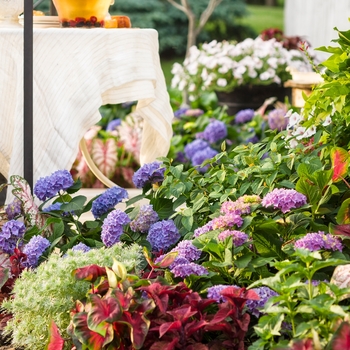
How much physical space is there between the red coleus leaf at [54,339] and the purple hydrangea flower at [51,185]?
0.77 meters

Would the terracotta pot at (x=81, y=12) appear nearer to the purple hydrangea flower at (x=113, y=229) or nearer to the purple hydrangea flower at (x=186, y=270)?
the purple hydrangea flower at (x=113, y=229)

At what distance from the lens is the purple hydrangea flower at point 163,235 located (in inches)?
91.6

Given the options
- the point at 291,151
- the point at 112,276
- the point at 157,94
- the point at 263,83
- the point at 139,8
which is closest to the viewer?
the point at 112,276

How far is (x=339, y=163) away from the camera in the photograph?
87.7 inches

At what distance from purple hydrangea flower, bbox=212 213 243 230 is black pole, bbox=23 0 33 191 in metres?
0.91

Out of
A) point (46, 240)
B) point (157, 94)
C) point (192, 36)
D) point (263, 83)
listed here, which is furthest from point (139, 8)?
point (46, 240)

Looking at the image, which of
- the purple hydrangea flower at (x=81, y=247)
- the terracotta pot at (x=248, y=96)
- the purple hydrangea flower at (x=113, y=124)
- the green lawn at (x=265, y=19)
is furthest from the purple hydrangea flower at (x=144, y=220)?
the green lawn at (x=265, y=19)

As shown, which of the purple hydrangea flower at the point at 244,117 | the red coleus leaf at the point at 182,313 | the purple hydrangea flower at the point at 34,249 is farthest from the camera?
the purple hydrangea flower at the point at 244,117

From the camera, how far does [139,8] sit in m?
14.9

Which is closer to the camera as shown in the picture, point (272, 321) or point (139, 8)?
point (272, 321)

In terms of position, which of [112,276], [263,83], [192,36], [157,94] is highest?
[112,276]

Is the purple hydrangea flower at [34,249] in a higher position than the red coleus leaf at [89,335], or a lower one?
lower

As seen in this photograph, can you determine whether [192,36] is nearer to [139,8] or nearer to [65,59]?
[139,8]

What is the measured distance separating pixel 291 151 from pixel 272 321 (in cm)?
104
